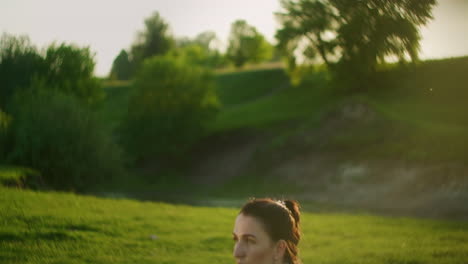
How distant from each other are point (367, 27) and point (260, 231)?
2046 mm

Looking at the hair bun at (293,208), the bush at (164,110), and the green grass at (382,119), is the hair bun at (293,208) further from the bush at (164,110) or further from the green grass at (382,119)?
the bush at (164,110)

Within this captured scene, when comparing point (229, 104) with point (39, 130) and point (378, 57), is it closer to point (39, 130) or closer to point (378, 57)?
point (39, 130)

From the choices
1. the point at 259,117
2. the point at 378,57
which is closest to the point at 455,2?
the point at 378,57

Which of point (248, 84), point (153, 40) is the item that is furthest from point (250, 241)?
point (153, 40)

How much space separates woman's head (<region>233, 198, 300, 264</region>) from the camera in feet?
13.0

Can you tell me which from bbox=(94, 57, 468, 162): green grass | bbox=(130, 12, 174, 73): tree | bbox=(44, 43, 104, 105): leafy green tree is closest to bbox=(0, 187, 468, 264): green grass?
bbox=(94, 57, 468, 162): green grass

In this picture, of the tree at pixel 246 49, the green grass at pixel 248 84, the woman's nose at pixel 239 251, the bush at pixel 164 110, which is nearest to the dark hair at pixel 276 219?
the woman's nose at pixel 239 251

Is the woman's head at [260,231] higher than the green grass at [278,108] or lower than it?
lower

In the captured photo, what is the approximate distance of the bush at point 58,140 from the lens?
25.5 m

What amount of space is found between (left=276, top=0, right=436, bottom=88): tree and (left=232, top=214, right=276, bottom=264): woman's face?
1.93 meters

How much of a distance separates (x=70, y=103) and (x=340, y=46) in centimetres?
2814

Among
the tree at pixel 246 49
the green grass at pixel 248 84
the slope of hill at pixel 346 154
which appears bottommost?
the slope of hill at pixel 346 154

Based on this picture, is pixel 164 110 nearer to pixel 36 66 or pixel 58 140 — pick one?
pixel 58 140

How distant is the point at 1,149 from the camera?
2397 cm
